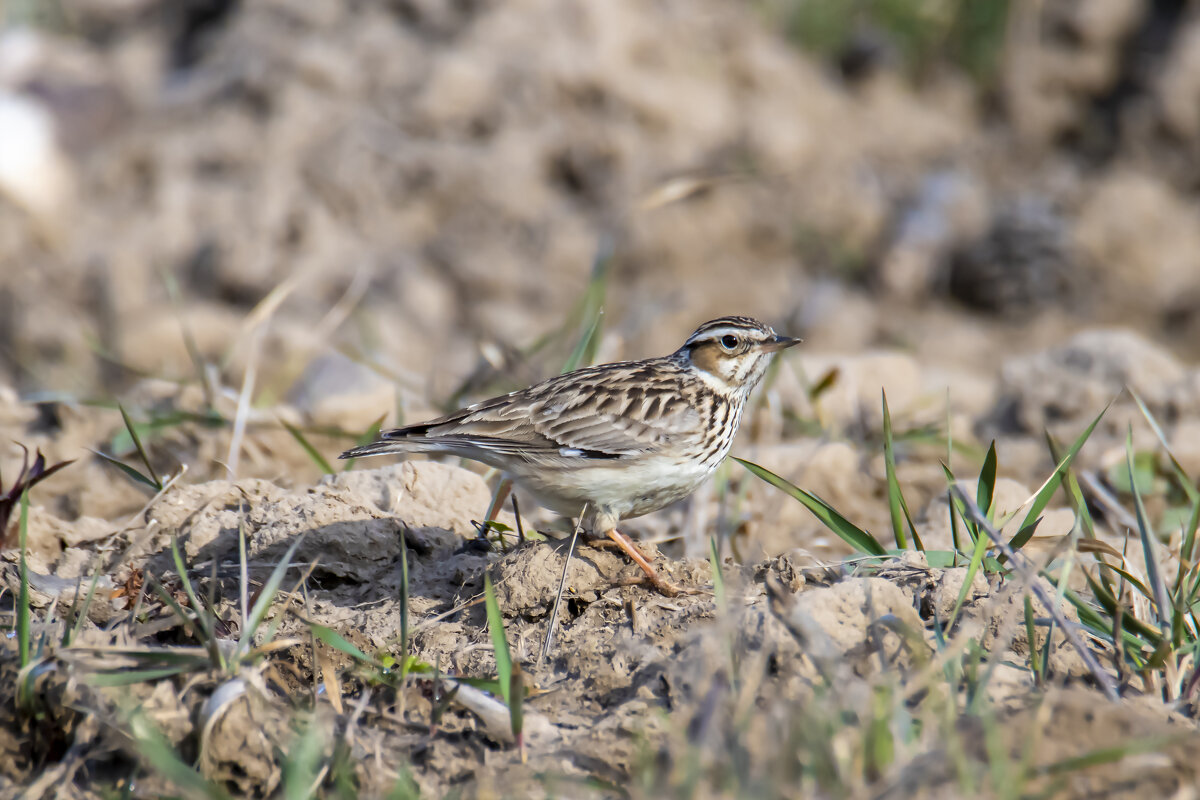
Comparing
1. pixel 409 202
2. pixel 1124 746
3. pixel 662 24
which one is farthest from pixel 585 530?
pixel 662 24

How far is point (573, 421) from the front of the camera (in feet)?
15.1

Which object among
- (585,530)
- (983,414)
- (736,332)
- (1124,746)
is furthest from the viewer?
(983,414)

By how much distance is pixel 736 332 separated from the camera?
5.00 m

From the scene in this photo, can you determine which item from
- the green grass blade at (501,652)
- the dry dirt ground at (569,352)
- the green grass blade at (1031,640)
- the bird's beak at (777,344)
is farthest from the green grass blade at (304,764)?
the bird's beak at (777,344)

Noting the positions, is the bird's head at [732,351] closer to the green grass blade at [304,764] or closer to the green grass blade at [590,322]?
the green grass blade at [590,322]

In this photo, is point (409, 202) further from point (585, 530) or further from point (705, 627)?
point (705, 627)

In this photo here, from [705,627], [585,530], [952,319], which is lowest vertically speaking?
[952,319]

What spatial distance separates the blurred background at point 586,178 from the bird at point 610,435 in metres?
3.93

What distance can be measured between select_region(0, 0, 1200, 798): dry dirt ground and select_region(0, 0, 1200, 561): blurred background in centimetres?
4

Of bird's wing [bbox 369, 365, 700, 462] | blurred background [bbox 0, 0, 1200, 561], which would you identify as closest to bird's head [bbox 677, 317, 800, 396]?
bird's wing [bbox 369, 365, 700, 462]

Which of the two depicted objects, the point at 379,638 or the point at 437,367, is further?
the point at 437,367

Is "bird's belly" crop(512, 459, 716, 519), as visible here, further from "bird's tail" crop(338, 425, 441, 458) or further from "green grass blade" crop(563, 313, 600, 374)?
"green grass blade" crop(563, 313, 600, 374)

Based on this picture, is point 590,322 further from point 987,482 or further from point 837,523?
point 987,482

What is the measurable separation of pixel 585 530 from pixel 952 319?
668cm
